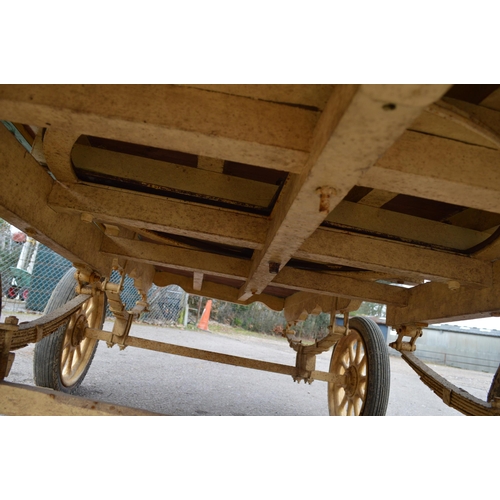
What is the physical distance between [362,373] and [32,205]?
3561 mm

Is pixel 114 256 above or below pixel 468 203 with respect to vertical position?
below

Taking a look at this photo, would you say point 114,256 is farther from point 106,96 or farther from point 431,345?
point 431,345

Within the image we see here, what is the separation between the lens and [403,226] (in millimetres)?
2162

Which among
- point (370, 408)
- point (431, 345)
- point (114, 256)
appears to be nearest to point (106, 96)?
point (114, 256)

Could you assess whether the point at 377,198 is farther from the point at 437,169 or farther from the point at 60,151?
the point at 60,151

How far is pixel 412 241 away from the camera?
217cm

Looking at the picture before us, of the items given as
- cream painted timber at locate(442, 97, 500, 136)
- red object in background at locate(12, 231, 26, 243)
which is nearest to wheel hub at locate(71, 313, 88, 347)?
cream painted timber at locate(442, 97, 500, 136)

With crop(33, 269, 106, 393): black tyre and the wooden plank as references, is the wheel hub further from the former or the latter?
the wooden plank

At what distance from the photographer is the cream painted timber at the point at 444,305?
2.17 m

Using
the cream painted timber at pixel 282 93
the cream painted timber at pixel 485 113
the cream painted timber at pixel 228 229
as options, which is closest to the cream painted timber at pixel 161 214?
the cream painted timber at pixel 228 229

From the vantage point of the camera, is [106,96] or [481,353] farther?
[481,353]

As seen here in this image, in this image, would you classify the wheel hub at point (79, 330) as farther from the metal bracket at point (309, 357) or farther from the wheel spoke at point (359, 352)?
the wheel spoke at point (359, 352)

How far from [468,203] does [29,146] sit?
6.50 ft

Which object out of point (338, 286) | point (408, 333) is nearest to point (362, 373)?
point (408, 333)
